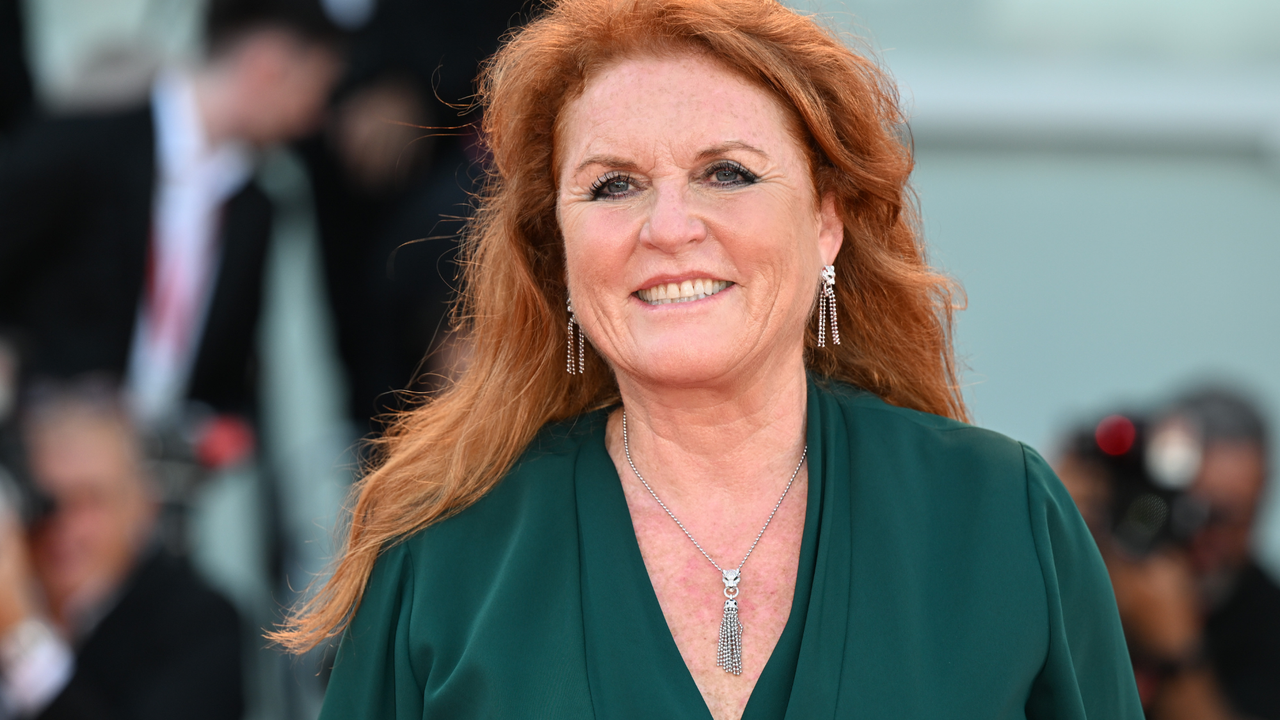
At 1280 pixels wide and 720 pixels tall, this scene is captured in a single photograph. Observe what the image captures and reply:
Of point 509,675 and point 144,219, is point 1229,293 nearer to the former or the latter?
point 144,219

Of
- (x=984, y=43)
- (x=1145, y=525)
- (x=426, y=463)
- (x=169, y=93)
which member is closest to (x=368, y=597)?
(x=426, y=463)

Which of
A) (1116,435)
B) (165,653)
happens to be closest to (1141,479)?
(1116,435)

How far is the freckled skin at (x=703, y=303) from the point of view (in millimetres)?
2072

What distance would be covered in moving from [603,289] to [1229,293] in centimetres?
471

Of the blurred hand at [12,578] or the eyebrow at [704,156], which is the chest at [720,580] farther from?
the blurred hand at [12,578]

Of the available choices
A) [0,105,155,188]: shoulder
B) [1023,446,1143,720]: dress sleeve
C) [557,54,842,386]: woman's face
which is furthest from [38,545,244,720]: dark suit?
[1023,446,1143,720]: dress sleeve

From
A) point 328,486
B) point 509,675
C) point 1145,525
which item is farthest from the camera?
point 328,486

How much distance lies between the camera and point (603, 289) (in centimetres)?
213

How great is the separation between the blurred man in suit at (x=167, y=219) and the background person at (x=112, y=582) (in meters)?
0.19

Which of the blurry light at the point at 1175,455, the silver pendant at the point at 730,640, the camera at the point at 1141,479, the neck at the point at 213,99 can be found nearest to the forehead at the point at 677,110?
the silver pendant at the point at 730,640

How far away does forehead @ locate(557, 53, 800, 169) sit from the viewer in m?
2.08

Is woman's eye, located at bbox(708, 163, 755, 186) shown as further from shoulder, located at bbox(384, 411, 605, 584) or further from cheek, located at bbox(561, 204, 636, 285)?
shoulder, located at bbox(384, 411, 605, 584)

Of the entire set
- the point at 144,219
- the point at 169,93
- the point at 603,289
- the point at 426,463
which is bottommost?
the point at 426,463

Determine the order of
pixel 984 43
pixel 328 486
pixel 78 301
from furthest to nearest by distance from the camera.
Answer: pixel 984 43, pixel 328 486, pixel 78 301
